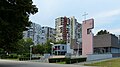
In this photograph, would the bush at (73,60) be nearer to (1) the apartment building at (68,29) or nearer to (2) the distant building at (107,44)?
(2) the distant building at (107,44)

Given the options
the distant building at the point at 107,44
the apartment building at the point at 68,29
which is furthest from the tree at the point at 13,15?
the apartment building at the point at 68,29

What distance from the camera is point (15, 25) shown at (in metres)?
24.1

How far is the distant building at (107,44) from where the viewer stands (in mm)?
67625

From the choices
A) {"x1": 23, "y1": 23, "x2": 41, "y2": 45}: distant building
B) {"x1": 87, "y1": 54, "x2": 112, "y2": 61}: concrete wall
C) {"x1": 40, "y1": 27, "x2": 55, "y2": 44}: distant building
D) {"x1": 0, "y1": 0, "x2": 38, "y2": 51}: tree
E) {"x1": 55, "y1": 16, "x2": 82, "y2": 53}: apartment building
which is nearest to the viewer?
{"x1": 0, "y1": 0, "x2": 38, "y2": 51}: tree

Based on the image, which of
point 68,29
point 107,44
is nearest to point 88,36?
point 107,44

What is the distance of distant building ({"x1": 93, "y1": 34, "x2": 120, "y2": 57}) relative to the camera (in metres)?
67.6

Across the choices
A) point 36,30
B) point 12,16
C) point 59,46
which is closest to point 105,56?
point 12,16

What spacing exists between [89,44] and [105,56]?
6376 mm

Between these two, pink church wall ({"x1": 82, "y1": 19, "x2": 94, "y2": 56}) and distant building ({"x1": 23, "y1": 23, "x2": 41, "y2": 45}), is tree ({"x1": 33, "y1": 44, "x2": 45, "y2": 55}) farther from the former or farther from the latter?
distant building ({"x1": 23, "y1": 23, "x2": 41, "y2": 45})

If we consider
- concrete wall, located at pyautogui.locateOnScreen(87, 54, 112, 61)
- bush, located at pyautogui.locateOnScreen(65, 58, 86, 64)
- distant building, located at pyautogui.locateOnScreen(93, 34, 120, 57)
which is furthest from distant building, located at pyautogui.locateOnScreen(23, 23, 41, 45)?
bush, located at pyautogui.locateOnScreen(65, 58, 86, 64)

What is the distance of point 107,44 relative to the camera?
68062mm

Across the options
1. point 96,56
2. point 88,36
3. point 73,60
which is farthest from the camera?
point 88,36

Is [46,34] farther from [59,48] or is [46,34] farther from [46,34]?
[59,48]

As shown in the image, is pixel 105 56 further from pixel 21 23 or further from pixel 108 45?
pixel 21 23
